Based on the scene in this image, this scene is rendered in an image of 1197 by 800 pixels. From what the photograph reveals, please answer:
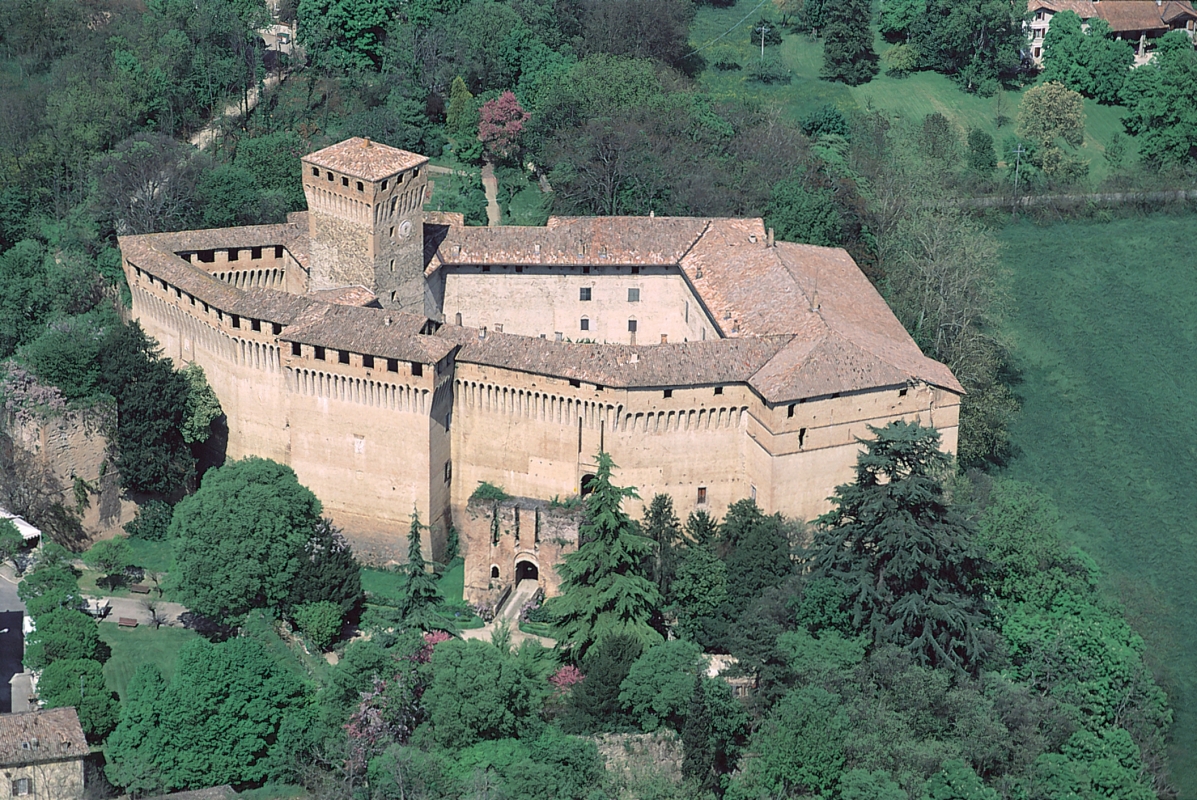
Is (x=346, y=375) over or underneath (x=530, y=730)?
over

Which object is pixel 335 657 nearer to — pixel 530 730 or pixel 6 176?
pixel 530 730

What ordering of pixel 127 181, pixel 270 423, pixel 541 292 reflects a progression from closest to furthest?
pixel 270 423, pixel 541 292, pixel 127 181

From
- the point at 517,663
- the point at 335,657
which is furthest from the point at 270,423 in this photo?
the point at 517,663

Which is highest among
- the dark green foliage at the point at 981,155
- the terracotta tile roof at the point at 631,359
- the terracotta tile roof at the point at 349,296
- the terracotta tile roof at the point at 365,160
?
the terracotta tile roof at the point at 365,160

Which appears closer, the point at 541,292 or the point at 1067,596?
the point at 1067,596

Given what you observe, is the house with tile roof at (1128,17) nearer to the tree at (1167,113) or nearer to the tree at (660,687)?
the tree at (1167,113)

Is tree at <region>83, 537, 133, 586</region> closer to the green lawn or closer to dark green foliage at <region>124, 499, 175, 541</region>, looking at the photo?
dark green foliage at <region>124, 499, 175, 541</region>

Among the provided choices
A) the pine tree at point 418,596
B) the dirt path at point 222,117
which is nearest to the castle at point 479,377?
the pine tree at point 418,596

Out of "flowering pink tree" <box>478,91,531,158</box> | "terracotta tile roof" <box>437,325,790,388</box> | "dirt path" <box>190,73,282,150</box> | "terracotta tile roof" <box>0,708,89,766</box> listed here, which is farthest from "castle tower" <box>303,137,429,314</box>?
"dirt path" <box>190,73,282,150</box>
